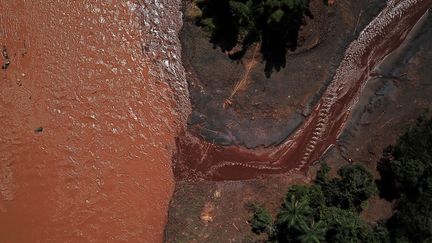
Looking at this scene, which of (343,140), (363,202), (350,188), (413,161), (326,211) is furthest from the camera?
(343,140)

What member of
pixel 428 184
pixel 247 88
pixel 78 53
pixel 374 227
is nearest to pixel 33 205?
pixel 78 53

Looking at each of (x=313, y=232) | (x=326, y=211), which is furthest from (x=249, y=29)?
(x=313, y=232)

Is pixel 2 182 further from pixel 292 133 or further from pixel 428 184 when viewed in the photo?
pixel 428 184

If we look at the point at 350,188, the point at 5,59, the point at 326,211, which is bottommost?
the point at 5,59

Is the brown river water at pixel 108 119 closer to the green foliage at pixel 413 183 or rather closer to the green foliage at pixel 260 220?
the green foliage at pixel 260 220

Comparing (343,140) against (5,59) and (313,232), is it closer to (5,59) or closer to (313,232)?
(313,232)

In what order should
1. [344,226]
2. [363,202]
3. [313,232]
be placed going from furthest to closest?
1. [363,202]
2. [344,226]
3. [313,232]
